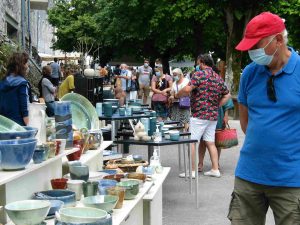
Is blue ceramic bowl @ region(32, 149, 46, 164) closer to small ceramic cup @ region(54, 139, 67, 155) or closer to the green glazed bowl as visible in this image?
small ceramic cup @ region(54, 139, 67, 155)

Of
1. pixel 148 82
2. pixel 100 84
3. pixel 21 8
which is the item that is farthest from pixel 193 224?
pixel 21 8

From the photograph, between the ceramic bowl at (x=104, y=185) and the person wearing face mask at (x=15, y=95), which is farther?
the person wearing face mask at (x=15, y=95)

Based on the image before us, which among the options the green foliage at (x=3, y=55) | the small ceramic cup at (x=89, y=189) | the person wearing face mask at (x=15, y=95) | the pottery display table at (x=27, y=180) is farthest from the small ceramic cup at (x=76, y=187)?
the green foliage at (x=3, y=55)

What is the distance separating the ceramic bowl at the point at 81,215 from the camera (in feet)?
9.49

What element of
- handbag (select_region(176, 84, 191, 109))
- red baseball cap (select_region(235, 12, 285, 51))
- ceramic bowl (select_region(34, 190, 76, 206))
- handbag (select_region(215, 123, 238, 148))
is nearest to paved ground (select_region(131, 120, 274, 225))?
handbag (select_region(215, 123, 238, 148))

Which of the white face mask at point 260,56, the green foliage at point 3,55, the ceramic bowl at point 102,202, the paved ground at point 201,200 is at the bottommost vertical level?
the paved ground at point 201,200

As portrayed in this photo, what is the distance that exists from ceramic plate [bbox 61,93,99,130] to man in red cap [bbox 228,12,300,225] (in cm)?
249

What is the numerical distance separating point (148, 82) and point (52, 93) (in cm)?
945

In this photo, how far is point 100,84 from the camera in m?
10.8

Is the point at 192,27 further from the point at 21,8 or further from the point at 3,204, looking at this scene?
the point at 3,204

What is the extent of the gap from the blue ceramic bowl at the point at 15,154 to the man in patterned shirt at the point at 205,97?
4346mm

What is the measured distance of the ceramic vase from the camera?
4.15 metres

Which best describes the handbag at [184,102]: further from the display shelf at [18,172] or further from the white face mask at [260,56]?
the white face mask at [260,56]

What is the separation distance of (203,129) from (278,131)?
4.48m
